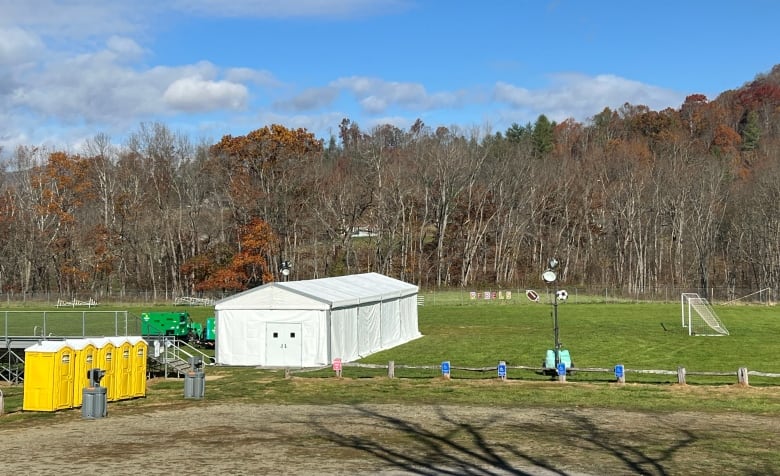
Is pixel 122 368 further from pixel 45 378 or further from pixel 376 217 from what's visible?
pixel 376 217

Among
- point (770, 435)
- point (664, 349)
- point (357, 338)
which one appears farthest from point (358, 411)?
point (664, 349)

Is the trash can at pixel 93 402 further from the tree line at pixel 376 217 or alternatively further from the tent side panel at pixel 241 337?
the tree line at pixel 376 217

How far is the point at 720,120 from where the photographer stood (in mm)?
147375

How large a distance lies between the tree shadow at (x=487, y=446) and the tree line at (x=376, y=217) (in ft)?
200

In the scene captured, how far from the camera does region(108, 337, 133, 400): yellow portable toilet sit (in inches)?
1073

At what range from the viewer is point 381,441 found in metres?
19.6

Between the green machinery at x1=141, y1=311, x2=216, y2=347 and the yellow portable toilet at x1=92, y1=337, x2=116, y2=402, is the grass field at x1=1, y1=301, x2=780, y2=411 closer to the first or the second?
the yellow portable toilet at x1=92, y1=337, x2=116, y2=402

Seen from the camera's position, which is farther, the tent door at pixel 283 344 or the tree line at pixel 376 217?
the tree line at pixel 376 217

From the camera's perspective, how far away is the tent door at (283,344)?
1415 inches

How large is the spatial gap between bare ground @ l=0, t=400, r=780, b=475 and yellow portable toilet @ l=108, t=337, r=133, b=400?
2.09m

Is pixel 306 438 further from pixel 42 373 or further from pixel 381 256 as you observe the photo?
pixel 381 256

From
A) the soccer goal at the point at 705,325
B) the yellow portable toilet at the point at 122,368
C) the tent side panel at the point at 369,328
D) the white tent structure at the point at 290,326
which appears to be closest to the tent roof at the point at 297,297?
the white tent structure at the point at 290,326

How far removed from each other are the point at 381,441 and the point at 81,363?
37.8 ft

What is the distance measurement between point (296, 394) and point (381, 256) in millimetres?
68269
